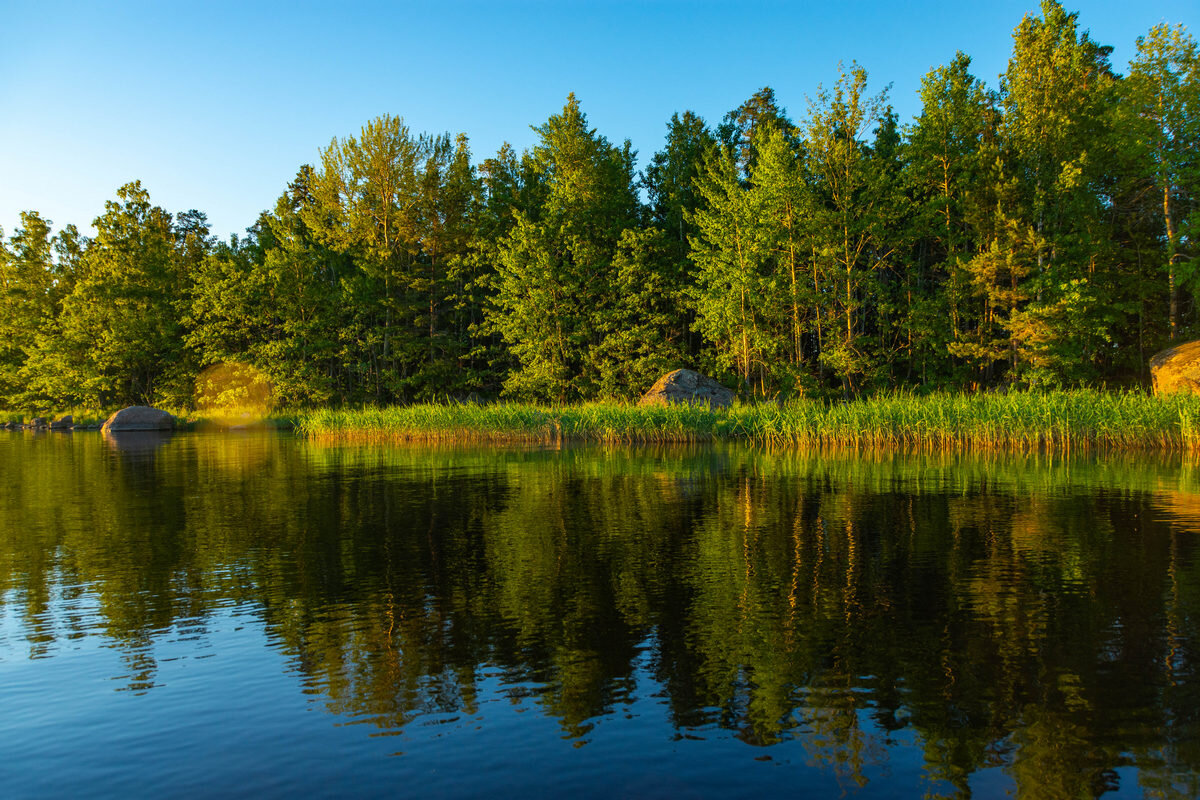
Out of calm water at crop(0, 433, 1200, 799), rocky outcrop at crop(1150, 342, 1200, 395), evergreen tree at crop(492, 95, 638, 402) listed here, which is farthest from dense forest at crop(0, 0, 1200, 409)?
calm water at crop(0, 433, 1200, 799)

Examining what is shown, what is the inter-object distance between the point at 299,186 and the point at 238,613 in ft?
229

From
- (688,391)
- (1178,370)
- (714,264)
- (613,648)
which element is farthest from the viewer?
(714,264)

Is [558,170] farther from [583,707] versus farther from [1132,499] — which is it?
[583,707]

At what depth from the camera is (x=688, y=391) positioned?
3853cm

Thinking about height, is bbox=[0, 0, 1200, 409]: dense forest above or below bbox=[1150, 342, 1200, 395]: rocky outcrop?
above

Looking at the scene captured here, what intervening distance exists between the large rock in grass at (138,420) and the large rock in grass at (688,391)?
33540 mm

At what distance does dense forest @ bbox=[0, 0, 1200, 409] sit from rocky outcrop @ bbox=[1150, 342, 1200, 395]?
14.8 ft

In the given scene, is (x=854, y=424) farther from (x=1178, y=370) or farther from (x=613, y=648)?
(x=613, y=648)

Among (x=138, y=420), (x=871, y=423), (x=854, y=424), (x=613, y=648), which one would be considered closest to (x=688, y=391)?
(x=854, y=424)

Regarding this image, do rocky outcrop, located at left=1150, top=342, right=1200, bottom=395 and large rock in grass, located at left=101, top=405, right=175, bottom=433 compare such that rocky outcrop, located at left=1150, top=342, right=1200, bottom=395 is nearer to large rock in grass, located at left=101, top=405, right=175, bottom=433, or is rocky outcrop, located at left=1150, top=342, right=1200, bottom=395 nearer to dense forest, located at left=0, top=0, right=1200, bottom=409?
dense forest, located at left=0, top=0, right=1200, bottom=409

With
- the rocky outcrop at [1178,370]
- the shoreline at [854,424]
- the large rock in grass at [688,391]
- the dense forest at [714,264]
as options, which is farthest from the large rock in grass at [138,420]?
the rocky outcrop at [1178,370]

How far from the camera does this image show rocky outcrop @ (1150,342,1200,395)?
2814cm

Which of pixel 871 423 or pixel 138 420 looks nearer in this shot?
pixel 871 423

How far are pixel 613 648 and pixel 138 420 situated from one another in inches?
2052
